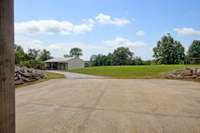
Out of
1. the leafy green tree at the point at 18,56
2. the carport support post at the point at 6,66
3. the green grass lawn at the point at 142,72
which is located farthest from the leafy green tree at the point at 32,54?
the carport support post at the point at 6,66

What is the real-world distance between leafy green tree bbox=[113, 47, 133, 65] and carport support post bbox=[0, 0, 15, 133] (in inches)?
2218

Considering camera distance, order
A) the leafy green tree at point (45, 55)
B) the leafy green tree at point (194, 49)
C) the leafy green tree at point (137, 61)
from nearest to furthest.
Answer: the leafy green tree at point (194, 49), the leafy green tree at point (137, 61), the leafy green tree at point (45, 55)

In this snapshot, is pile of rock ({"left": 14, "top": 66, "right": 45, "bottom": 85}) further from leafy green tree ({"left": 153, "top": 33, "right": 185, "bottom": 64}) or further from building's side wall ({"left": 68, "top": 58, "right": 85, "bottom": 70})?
leafy green tree ({"left": 153, "top": 33, "right": 185, "bottom": 64})

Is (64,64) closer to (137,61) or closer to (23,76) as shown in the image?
(137,61)

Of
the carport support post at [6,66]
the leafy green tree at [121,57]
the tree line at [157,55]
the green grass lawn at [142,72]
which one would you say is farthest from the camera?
the leafy green tree at [121,57]

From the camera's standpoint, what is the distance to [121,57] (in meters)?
58.9

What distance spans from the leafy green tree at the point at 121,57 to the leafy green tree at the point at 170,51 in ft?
33.9

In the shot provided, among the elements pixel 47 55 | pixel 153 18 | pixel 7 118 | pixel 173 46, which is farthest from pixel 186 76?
pixel 47 55

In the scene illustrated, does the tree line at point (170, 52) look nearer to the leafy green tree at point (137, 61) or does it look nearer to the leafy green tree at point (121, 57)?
the leafy green tree at point (137, 61)

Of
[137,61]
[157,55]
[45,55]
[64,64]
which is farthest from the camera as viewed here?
[45,55]

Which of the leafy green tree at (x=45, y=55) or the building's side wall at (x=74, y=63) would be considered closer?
the building's side wall at (x=74, y=63)

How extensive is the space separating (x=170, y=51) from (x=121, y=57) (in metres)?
14.5

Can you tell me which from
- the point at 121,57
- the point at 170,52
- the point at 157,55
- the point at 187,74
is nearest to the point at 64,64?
the point at 121,57

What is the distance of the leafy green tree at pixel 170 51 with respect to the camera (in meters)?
48.1
